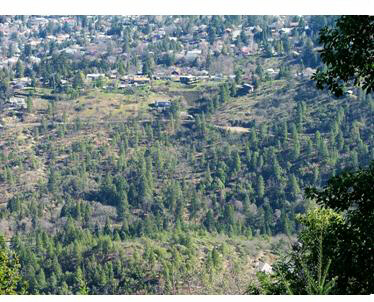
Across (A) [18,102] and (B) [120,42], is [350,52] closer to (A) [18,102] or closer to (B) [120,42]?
(A) [18,102]

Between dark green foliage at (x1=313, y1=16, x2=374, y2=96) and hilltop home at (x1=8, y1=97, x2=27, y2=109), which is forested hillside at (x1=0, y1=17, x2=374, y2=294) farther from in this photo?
dark green foliage at (x1=313, y1=16, x2=374, y2=96)

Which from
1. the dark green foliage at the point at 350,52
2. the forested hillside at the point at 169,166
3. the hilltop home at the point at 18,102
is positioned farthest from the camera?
the hilltop home at the point at 18,102

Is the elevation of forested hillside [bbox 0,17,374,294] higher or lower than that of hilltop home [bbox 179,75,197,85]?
lower

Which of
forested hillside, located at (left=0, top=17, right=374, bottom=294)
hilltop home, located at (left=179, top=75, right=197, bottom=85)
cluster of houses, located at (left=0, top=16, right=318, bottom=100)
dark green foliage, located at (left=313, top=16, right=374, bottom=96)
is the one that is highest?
dark green foliage, located at (left=313, top=16, right=374, bottom=96)

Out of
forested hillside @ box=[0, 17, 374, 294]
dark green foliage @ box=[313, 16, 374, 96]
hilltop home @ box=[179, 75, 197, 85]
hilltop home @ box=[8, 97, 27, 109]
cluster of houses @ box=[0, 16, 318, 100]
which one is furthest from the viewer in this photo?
cluster of houses @ box=[0, 16, 318, 100]

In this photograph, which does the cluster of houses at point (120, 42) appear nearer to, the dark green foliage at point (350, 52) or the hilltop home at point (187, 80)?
the hilltop home at point (187, 80)

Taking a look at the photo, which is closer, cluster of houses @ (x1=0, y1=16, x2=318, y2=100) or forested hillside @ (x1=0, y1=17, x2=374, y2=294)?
forested hillside @ (x1=0, y1=17, x2=374, y2=294)

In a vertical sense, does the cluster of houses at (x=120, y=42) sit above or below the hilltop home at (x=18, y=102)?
above

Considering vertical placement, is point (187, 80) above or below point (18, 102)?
above

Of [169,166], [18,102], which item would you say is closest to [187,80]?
[169,166]

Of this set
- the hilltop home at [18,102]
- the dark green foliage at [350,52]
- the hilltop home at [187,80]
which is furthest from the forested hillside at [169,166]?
the dark green foliage at [350,52]

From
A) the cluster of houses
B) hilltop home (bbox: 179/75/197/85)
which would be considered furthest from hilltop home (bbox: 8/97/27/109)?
hilltop home (bbox: 179/75/197/85)
